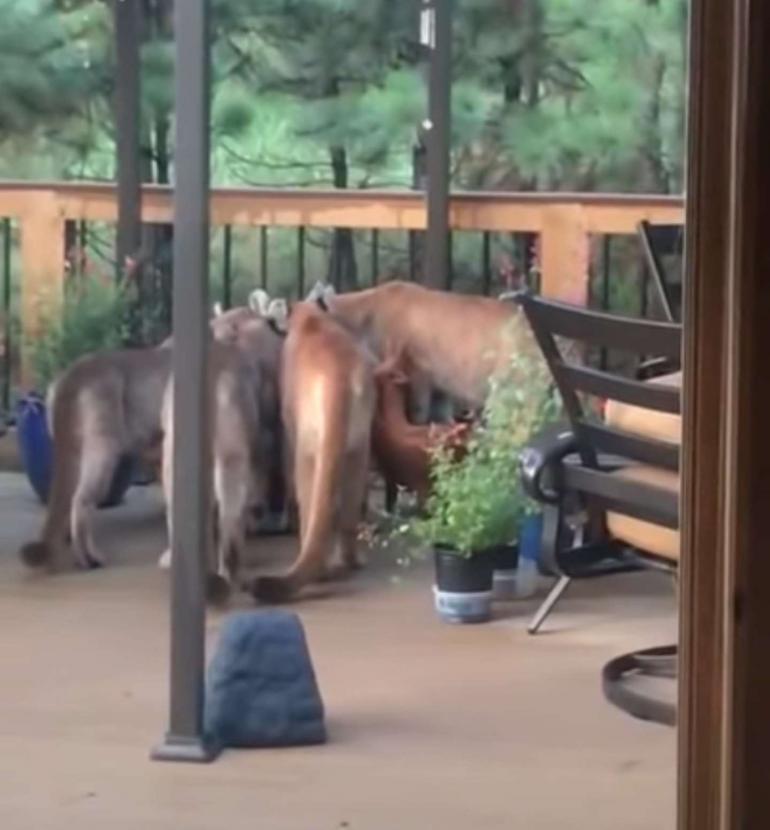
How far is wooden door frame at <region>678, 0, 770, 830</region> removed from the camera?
4.06ft

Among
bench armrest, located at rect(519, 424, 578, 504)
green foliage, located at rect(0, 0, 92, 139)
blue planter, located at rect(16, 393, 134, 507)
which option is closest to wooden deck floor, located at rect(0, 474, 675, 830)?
bench armrest, located at rect(519, 424, 578, 504)

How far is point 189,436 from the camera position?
8.59 feet

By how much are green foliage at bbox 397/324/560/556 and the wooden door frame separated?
208cm

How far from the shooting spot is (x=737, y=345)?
1.25 meters

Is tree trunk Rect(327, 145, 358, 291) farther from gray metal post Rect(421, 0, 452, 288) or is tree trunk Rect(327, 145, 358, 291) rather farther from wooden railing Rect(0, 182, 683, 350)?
gray metal post Rect(421, 0, 452, 288)

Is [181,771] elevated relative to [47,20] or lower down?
lower down

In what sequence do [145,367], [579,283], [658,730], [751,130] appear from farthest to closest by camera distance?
[579,283] < [145,367] < [658,730] < [751,130]

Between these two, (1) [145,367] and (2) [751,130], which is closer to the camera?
(2) [751,130]

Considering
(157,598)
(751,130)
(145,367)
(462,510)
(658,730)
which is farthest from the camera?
(145,367)

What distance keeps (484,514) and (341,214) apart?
1468 millimetres

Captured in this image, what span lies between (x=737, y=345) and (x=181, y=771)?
58.8 inches

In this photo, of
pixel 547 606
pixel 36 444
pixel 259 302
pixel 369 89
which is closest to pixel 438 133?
pixel 369 89

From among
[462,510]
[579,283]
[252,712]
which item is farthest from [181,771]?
[579,283]

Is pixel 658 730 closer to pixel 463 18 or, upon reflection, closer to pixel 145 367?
pixel 145 367
